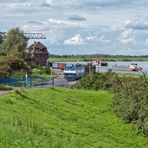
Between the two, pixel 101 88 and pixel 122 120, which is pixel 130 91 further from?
pixel 101 88

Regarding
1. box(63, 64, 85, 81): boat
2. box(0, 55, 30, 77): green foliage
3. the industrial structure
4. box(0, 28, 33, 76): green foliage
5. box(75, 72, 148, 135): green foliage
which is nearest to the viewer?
box(75, 72, 148, 135): green foliage

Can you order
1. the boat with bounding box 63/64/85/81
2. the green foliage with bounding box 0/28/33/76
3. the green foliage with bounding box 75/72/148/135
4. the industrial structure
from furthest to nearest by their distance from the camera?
1. the industrial structure
2. the boat with bounding box 63/64/85/81
3. the green foliage with bounding box 0/28/33/76
4. the green foliage with bounding box 75/72/148/135

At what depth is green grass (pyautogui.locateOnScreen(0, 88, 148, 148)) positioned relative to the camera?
59.4 ft

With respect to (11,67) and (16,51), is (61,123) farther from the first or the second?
(16,51)

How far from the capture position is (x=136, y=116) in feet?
117

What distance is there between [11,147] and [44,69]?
73.4 m

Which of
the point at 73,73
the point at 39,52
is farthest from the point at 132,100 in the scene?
the point at 39,52

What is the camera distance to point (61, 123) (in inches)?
1099

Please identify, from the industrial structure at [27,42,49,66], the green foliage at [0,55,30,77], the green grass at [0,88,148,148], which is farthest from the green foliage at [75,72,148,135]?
the industrial structure at [27,42,49,66]

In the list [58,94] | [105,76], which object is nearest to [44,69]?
[105,76]

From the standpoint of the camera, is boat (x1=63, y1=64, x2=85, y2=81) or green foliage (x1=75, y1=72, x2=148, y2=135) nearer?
green foliage (x1=75, y1=72, x2=148, y2=135)

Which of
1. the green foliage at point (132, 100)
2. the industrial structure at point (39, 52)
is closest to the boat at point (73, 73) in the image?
the green foliage at point (132, 100)

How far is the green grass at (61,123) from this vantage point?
18.1m

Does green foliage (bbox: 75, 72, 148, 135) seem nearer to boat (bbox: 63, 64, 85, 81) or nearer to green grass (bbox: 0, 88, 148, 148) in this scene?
green grass (bbox: 0, 88, 148, 148)
